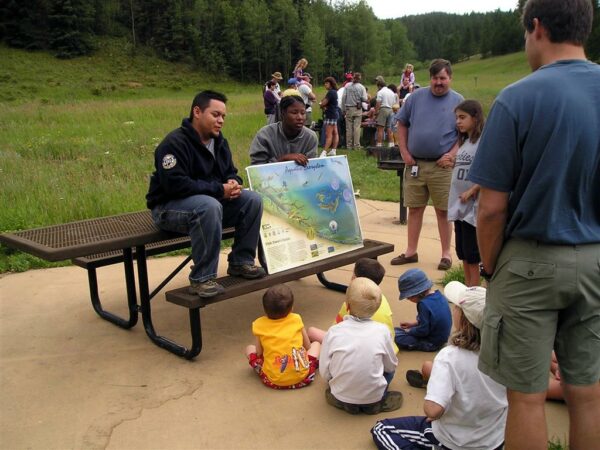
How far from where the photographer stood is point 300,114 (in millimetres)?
4883

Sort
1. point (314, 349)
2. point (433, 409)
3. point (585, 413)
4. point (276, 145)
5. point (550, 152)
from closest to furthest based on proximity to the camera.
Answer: point (550, 152), point (585, 413), point (433, 409), point (314, 349), point (276, 145)

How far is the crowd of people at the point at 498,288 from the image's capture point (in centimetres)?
210

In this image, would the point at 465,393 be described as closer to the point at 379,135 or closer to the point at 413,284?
the point at 413,284

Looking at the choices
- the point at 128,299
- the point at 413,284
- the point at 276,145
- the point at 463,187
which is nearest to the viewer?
the point at 413,284

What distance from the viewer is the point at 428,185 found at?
228 inches

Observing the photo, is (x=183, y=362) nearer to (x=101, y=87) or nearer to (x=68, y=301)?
(x=68, y=301)

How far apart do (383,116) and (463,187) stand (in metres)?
11.4

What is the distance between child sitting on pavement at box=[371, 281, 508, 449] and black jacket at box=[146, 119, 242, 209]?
1.96 m

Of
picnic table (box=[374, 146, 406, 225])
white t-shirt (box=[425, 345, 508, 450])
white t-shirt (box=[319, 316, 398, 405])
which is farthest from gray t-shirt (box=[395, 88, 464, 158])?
white t-shirt (box=[425, 345, 508, 450])

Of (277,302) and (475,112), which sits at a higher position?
(475,112)

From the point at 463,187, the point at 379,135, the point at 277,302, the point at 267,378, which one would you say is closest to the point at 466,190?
the point at 463,187

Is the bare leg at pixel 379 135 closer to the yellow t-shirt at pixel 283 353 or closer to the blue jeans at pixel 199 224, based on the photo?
the blue jeans at pixel 199 224

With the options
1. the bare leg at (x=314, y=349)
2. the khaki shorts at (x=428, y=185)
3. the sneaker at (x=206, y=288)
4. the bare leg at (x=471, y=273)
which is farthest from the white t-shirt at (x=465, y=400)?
the khaki shorts at (x=428, y=185)

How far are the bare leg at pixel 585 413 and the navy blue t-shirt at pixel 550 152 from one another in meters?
0.61
